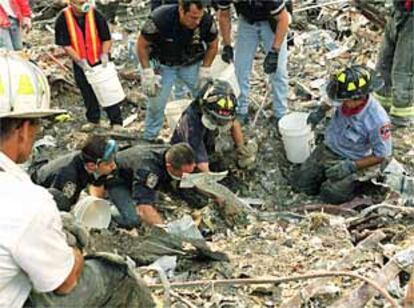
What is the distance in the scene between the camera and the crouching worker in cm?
626

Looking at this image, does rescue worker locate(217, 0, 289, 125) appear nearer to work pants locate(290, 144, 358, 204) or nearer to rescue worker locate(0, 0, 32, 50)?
work pants locate(290, 144, 358, 204)

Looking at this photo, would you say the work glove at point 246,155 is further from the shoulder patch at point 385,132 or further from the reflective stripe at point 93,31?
the reflective stripe at point 93,31

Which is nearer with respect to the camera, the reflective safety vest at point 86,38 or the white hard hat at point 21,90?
the white hard hat at point 21,90

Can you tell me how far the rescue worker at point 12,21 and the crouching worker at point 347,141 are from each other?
3.06m

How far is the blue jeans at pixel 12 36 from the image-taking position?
7.90 metres

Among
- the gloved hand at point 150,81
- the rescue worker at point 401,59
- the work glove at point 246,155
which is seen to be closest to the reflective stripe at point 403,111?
the rescue worker at point 401,59

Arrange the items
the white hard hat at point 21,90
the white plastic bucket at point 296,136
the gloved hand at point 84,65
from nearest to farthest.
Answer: the white hard hat at point 21,90 < the white plastic bucket at point 296,136 < the gloved hand at point 84,65

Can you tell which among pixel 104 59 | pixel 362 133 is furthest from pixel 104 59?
pixel 362 133

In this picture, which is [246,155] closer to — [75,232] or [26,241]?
[75,232]

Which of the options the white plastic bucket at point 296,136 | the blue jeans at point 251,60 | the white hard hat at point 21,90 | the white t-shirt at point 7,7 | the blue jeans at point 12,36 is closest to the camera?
the white hard hat at point 21,90

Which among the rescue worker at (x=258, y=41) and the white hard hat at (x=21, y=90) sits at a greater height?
the white hard hat at (x=21, y=90)

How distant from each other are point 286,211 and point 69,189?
1.82 meters

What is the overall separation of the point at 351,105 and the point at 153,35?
Result: 1.75 meters

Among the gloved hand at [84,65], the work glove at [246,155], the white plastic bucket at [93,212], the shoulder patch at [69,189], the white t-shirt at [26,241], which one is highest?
the white t-shirt at [26,241]
